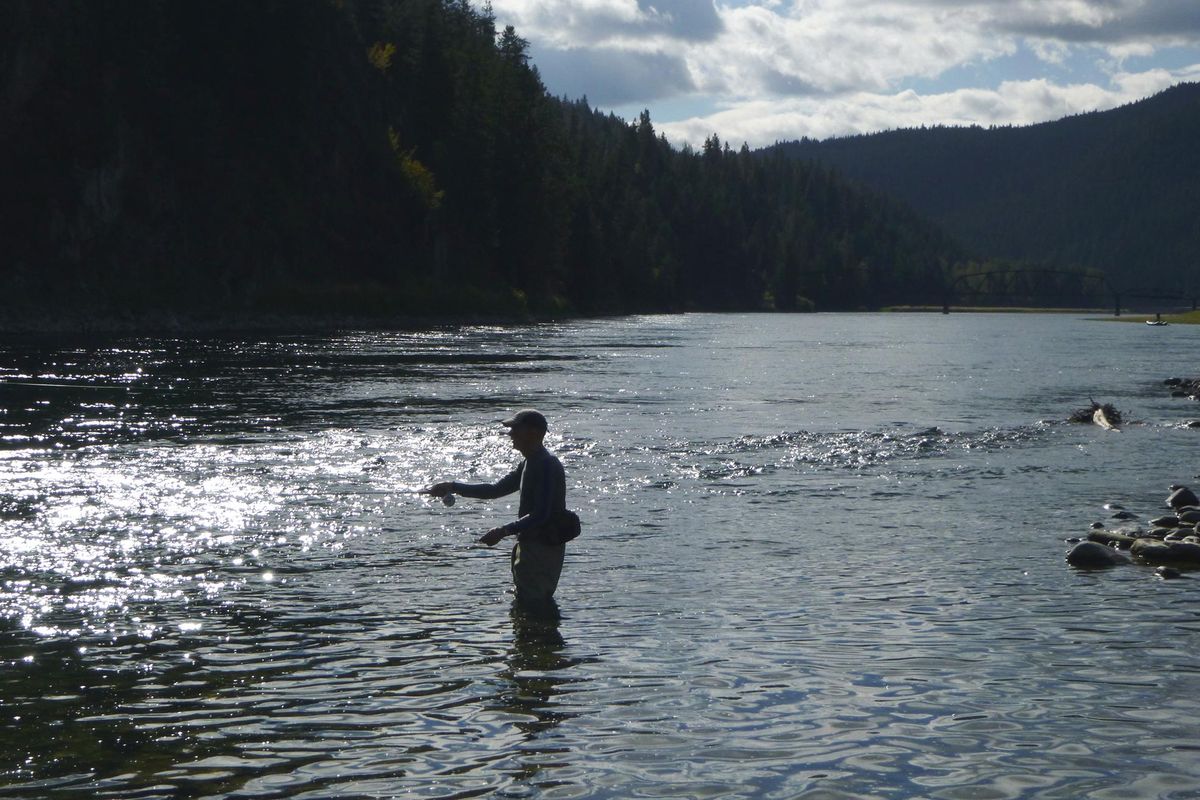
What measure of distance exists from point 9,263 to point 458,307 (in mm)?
43763

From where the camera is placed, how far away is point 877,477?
23.8m

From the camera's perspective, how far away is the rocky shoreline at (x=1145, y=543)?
15.6 metres

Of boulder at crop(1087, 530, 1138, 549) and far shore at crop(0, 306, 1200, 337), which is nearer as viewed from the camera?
boulder at crop(1087, 530, 1138, 549)

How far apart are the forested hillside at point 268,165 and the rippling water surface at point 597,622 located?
53969 millimetres

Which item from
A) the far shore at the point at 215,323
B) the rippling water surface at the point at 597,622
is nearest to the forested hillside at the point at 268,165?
the far shore at the point at 215,323

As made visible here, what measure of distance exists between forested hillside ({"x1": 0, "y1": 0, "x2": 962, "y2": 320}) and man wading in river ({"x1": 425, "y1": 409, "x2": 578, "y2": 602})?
2576 inches

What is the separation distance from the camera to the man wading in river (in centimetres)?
1191

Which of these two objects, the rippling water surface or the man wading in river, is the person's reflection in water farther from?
the man wading in river

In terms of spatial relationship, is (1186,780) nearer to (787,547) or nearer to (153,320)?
(787,547)

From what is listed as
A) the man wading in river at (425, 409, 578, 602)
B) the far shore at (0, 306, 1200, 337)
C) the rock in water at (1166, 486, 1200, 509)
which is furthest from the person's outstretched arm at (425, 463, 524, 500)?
the far shore at (0, 306, 1200, 337)

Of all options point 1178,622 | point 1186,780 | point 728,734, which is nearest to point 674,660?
point 728,734

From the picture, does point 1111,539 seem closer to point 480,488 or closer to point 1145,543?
point 1145,543

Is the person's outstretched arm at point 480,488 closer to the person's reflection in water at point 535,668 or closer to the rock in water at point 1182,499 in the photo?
the person's reflection in water at point 535,668

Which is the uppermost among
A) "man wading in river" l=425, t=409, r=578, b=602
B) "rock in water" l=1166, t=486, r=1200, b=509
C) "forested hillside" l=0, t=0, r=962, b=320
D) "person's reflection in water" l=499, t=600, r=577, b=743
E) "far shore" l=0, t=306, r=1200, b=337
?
"forested hillside" l=0, t=0, r=962, b=320
